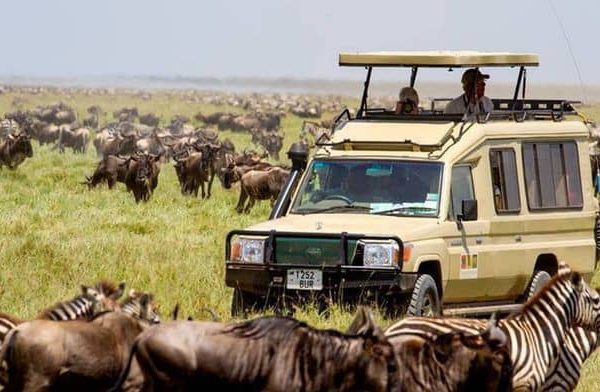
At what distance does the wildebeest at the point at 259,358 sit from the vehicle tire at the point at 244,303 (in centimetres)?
516

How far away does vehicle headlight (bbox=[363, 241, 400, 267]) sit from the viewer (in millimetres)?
12898

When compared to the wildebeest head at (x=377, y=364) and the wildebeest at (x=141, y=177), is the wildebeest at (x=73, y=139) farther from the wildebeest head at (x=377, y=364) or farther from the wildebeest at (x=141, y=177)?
the wildebeest head at (x=377, y=364)

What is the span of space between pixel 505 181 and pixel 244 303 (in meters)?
2.76

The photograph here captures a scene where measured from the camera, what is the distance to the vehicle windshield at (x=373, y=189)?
1388cm

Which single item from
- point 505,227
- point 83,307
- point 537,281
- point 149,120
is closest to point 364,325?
point 83,307

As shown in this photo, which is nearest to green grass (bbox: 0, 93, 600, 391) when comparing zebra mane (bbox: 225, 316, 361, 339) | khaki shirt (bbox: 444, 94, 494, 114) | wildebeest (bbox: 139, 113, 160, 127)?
khaki shirt (bbox: 444, 94, 494, 114)

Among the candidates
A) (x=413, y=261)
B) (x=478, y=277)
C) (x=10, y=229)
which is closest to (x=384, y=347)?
(x=413, y=261)

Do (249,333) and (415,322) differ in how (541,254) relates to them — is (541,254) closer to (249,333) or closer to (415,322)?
(415,322)

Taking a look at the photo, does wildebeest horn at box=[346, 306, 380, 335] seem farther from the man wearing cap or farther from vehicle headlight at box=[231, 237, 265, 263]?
the man wearing cap

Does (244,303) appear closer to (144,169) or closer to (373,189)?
(373,189)

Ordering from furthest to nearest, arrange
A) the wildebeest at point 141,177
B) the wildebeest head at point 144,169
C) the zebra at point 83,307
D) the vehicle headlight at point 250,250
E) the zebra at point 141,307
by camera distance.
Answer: the wildebeest head at point 144,169
the wildebeest at point 141,177
the vehicle headlight at point 250,250
the zebra at point 141,307
the zebra at point 83,307

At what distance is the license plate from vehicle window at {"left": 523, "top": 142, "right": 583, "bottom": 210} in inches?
104

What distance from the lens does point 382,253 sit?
42.4 ft

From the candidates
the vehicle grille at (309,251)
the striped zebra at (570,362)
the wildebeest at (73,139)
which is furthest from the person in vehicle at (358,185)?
the wildebeest at (73,139)
